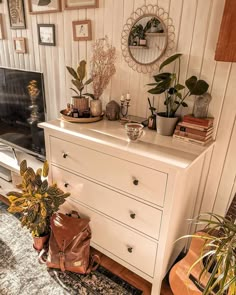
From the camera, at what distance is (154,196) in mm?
1166

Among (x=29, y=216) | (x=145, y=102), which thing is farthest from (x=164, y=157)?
(x=29, y=216)

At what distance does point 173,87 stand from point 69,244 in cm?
119

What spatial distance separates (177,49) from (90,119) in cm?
70

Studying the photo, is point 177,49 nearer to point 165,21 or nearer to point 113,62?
point 165,21

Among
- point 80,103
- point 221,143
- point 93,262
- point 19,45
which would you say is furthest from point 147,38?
point 93,262

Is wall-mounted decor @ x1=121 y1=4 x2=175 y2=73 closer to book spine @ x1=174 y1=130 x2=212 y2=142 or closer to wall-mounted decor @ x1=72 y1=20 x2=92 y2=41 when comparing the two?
wall-mounted decor @ x1=72 y1=20 x2=92 y2=41

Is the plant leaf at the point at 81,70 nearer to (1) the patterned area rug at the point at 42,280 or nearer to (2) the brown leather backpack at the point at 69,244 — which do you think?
(2) the brown leather backpack at the point at 69,244

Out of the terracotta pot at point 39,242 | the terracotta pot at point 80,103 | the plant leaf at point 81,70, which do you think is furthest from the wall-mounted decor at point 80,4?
the terracotta pot at point 39,242

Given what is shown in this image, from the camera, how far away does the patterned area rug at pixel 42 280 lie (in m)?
1.44

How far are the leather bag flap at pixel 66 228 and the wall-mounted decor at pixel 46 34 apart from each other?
4.45ft

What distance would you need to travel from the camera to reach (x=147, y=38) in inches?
55.1

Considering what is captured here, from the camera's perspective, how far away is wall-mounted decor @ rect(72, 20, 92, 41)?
1599mm

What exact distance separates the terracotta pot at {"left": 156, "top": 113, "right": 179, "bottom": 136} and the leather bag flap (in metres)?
0.77

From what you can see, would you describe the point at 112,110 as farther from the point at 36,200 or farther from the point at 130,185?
the point at 36,200
